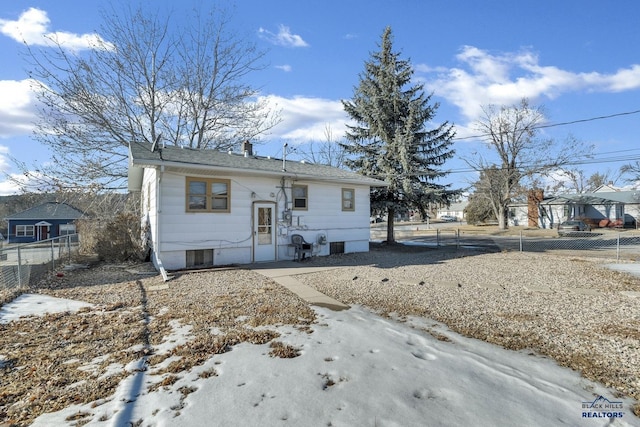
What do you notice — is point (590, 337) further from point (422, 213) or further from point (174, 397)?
point (422, 213)

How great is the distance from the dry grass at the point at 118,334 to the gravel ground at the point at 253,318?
0.6 inches

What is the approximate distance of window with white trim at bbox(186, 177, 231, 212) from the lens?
33.0ft

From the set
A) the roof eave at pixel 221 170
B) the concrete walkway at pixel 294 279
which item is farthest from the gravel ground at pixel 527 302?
the roof eave at pixel 221 170

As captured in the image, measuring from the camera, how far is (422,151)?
17.7 metres

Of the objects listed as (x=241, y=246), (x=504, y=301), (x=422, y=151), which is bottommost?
(x=504, y=301)

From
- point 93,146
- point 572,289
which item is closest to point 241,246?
point 572,289

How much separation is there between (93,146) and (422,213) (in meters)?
17.5

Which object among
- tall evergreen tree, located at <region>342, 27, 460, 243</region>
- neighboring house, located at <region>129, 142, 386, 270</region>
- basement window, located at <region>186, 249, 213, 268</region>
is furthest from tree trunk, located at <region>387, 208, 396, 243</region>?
basement window, located at <region>186, 249, 213, 268</region>

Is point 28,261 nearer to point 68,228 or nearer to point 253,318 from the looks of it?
point 253,318

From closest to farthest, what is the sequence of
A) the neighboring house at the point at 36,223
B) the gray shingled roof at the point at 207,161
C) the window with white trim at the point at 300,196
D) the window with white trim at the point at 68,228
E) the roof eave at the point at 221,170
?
the roof eave at the point at 221,170 → the gray shingled roof at the point at 207,161 → the window with white trim at the point at 300,196 → the window with white trim at the point at 68,228 → the neighboring house at the point at 36,223

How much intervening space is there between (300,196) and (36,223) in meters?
46.5

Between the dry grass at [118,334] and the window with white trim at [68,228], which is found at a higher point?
the window with white trim at [68,228]

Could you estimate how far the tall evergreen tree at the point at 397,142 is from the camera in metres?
17.1

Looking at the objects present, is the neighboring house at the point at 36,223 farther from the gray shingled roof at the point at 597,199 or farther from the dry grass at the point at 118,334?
the gray shingled roof at the point at 597,199
